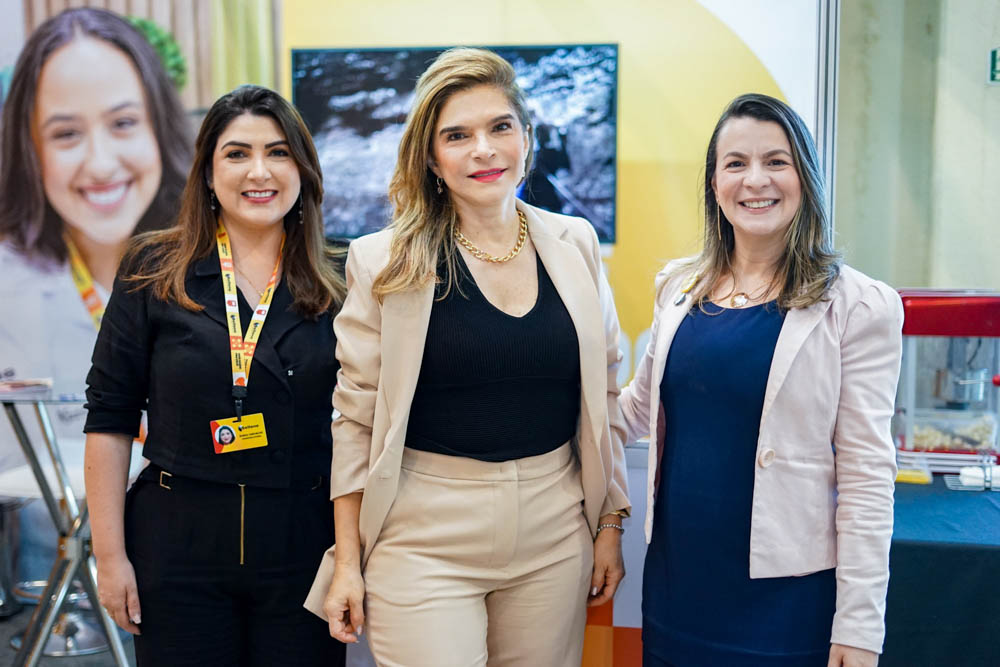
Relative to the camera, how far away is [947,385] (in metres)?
2.56

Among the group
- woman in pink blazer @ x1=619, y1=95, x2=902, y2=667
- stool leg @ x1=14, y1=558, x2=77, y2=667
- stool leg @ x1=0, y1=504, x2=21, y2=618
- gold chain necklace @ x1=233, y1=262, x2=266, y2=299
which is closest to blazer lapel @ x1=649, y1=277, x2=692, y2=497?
woman in pink blazer @ x1=619, y1=95, x2=902, y2=667

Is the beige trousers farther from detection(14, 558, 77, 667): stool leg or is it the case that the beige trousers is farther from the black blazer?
detection(14, 558, 77, 667): stool leg

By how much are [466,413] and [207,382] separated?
59cm

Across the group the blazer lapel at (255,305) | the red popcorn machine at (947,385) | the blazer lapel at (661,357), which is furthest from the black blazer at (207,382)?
the red popcorn machine at (947,385)

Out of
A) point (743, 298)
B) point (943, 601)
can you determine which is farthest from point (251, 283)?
point (943, 601)

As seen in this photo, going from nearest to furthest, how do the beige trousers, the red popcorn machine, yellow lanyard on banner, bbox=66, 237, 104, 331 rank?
the beige trousers < the red popcorn machine < yellow lanyard on banner, bbox=66, 237, 104, 331

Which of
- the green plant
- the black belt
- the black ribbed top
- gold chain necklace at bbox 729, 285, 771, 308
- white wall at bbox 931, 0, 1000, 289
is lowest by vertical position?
the black belt

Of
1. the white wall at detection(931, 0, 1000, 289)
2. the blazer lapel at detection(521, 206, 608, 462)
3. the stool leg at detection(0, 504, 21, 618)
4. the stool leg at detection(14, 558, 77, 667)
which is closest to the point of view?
the blazer lapel at detection(521, 206, 608, 462)

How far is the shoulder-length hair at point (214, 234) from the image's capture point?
6.10ft

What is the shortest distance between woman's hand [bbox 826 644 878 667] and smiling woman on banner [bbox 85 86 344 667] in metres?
1.05

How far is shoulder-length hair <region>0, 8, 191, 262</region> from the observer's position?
372cm

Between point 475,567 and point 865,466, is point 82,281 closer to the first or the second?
point 475,567

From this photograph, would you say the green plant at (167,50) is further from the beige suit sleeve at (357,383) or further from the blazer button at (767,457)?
the blazer button at (767,457)

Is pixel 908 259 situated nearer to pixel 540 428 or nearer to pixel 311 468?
pixel 540 428
